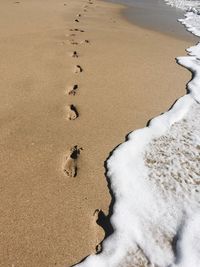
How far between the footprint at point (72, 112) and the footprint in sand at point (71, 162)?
0.53 metres

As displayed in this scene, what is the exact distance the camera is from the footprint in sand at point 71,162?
2.71 metres

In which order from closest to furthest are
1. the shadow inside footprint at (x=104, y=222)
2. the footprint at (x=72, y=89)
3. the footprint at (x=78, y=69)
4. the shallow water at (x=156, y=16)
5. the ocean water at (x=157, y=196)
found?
the ocean water at (x=157, y=196) → the shadow inside footprint at (x=104, y=222) → the footprint at (x=72, y=89) → the footprint at (x=78, y=69) → the shallow water at (x=156, y=16)

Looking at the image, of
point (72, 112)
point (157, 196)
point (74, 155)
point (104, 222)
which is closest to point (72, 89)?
point (72, 112)

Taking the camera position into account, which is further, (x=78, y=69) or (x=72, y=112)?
(x=78, y=69)

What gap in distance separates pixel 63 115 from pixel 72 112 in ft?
0.40

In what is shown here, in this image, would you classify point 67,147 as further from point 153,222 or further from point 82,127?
point 153,222

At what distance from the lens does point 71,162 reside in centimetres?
283

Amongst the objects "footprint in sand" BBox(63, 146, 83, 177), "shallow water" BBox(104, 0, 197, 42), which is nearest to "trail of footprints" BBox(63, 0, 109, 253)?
"footprint in sand" BBox(63, 146, 83, 177)

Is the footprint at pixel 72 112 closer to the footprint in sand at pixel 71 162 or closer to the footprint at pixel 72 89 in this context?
the footprint at pixel 72 89

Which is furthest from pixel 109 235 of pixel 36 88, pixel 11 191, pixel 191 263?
pixel 36 88

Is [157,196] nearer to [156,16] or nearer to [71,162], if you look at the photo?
[71,162]

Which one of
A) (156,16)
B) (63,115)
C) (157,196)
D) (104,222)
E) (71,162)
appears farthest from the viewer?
(156,16)

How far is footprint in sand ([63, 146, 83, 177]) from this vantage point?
271 centimetres

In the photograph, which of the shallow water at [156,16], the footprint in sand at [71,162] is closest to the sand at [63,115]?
the footprint in sand at [71,162]
